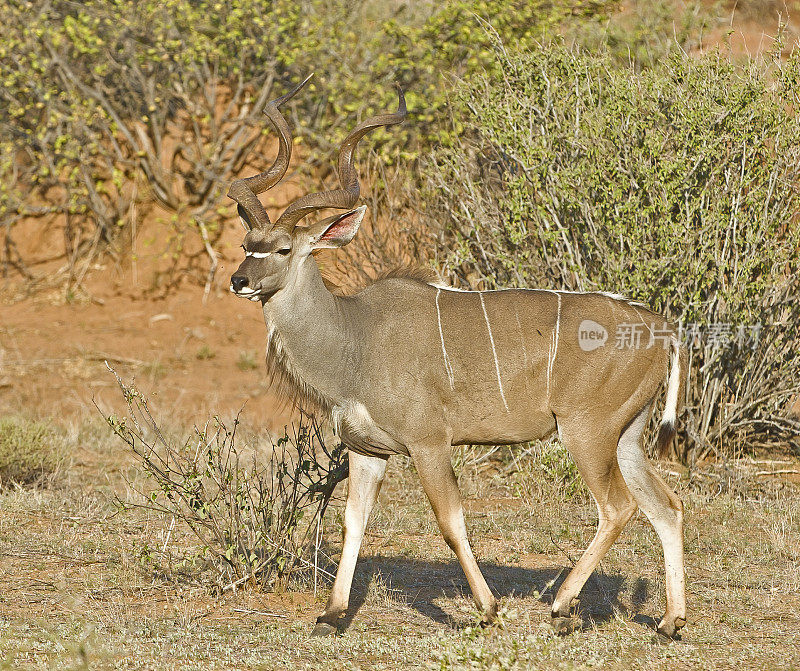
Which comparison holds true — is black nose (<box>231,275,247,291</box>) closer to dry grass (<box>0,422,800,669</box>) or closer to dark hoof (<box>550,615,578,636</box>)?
dry grass (<box>0,422,800,669</box>)

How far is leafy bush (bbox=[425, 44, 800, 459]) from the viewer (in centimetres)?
677

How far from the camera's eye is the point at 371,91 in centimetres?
1154

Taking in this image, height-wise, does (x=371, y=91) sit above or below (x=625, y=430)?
above

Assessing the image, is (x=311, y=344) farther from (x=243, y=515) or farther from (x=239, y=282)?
(x=243, y=515)

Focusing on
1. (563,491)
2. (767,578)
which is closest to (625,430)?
(767,578)

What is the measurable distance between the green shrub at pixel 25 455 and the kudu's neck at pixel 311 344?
3.39m

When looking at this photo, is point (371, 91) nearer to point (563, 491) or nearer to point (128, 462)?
point (128, 462)

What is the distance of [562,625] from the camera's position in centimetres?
465

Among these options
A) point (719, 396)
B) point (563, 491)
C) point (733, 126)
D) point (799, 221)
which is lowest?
point (563, 491)

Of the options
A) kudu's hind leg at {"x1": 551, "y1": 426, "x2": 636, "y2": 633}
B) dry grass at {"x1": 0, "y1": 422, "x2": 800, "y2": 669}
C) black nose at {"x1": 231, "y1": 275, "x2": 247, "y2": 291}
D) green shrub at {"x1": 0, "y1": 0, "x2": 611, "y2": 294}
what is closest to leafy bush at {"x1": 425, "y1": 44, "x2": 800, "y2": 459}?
dry grass at {"x1": 0, "y1": 422, "x2": 800, "y2": 669}

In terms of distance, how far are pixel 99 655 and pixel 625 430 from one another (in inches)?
98.1

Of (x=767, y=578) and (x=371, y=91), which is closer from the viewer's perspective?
(x=767, y=578)

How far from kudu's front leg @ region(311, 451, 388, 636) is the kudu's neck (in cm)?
40

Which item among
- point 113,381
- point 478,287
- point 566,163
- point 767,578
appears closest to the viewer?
point 767,578
